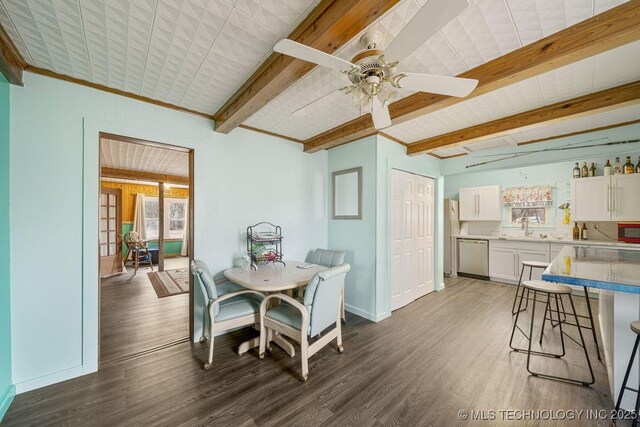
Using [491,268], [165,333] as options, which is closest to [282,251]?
[165,333]

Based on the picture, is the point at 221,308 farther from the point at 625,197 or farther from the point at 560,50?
the point at 625,197

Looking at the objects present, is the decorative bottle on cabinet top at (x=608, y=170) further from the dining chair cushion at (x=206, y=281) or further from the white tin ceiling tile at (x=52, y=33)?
the white tin ceiling tile at (x=52, y=33)

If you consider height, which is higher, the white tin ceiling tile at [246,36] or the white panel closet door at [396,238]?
the white tin ceiling tile at [246,36]

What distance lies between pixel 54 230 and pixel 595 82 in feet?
15.6

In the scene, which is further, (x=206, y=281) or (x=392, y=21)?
(x=206, y=281)

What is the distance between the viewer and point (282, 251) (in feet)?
11.4

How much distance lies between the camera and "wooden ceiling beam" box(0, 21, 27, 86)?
161cm

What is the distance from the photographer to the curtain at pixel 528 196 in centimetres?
503

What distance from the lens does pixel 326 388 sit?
77.8 inches

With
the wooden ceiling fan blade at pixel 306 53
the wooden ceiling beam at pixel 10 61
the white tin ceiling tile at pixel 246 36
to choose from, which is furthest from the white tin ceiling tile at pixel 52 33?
the wooden ceiling fan blade at pixel 306 53

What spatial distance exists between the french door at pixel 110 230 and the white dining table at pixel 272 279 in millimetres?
5350

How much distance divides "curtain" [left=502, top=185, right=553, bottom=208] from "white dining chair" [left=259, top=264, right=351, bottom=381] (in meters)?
5.12

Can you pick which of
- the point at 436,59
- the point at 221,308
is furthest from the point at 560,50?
the point at 221,308

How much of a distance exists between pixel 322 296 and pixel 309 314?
0.60 ft
